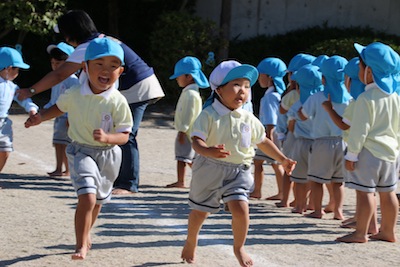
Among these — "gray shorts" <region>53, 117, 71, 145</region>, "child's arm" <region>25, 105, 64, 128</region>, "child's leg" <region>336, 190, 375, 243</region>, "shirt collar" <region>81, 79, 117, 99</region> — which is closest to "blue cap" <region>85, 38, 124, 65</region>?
"shirt collar" <region>81, 79, 117, 99</region>

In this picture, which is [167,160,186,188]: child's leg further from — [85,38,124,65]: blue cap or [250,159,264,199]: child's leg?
[85,38,124,65]: blue cap

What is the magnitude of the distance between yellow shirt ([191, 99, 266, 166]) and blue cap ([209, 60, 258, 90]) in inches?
5.8

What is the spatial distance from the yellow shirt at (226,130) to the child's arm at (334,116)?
1695 millimetres

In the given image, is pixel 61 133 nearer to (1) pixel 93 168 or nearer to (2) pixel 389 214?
(1) pixel 93 168

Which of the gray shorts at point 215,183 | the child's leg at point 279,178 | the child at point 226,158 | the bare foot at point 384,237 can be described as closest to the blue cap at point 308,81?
the child's leg at point 279,178

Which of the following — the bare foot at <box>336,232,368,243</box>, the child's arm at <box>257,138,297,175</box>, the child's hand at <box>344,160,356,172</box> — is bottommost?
the bare foot at <box>336,232,368,243</box>

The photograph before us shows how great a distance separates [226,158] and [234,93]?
0.45 meters

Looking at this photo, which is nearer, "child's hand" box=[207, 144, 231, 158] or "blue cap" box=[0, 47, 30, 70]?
"child's hand" box=[207, 144, 231, 158]

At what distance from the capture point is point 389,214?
6.93 m

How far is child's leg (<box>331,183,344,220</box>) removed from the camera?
8000 mm

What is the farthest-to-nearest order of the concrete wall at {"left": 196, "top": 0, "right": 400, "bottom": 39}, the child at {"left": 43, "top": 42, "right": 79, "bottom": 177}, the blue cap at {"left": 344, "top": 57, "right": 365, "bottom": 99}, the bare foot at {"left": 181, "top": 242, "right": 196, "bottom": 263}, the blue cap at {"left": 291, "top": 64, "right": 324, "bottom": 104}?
the concrete wall at {"left": 196, "top": 0, "right": 400, "bottom": 39} → the child at {"left": 43, "top": 42, "right": 79, "bottom": 177} → the blue cap at {"left": 291, "top": 64, "right": 324, "bottom": 104} → the blue cap at {"left": 344, "top": 57, "right": 365, "bottom": 99} → the bare foot at {"left": 181, "top": 242, "right": 196, "bottom": 263}

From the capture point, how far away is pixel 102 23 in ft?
63.7

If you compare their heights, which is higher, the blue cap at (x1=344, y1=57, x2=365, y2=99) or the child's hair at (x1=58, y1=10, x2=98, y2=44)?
the child's hair at (x1=58, y1=10, x2=98, y2=44)

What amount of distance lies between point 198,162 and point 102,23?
1403 centimetres
